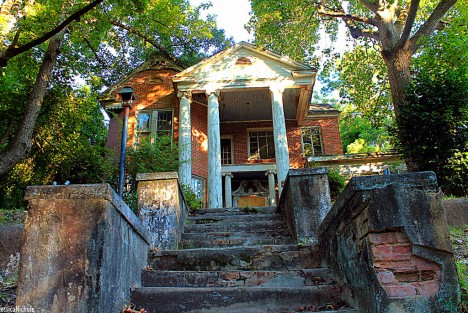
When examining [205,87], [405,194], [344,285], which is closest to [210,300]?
[344,285]

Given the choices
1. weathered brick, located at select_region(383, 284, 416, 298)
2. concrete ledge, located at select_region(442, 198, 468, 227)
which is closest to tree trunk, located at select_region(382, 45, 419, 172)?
concrete ledge, located at select_region(442, 198, 468, 227)

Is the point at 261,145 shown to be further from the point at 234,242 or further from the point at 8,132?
the point at 234,242

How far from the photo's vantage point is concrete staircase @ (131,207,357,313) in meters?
3.21

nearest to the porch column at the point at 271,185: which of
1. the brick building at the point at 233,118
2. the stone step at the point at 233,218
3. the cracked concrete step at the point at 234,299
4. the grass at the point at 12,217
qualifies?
the brick building at the point at 233,118

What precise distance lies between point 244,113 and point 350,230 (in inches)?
583

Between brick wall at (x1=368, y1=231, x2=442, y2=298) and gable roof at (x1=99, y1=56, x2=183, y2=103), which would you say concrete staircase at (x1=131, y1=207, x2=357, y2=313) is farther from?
gable roof at (x1=99, y1=56, x2=183, y2=103)

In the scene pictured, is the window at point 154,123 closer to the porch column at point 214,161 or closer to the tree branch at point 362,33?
the porch column at point 214,161

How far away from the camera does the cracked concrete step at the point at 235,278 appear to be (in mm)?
3631

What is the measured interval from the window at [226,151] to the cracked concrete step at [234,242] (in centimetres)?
1273

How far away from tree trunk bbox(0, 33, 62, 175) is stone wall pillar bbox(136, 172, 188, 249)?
5.37m

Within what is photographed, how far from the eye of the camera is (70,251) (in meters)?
2.41

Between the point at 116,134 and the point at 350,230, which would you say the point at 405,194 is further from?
the point at 116,134

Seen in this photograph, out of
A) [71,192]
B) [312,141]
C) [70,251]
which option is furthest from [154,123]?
[70,251]

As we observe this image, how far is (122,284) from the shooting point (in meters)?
2.90
